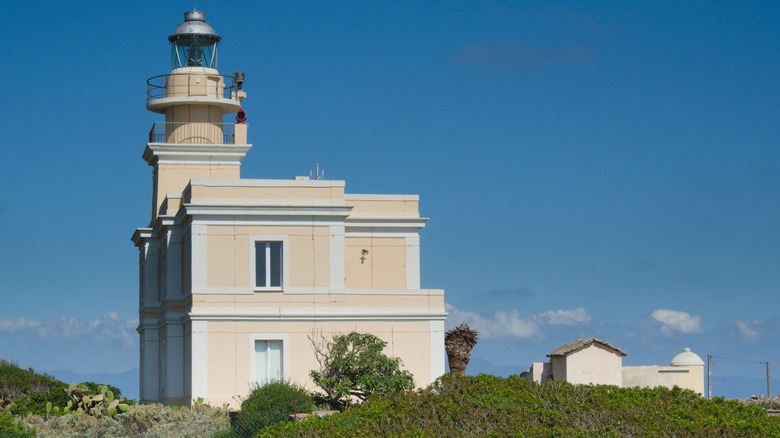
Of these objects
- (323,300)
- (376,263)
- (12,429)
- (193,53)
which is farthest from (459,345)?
Answer: (12,429)

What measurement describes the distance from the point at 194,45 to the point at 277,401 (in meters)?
17.3

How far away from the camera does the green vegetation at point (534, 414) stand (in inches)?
989

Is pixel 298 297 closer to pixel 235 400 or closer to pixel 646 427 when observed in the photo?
pixel 235 400

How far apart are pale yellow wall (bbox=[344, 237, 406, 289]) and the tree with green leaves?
7308 mm

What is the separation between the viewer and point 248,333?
37.4 metres

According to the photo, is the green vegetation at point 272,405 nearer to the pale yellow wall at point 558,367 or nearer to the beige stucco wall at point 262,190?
the beige stucco wall at point 262,190

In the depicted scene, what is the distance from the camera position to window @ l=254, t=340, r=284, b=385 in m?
37.5

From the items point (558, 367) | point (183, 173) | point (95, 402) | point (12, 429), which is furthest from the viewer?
point (183, 173)

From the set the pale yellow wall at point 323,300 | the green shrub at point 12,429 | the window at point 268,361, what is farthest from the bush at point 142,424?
the pale yellow wall at point 323,300

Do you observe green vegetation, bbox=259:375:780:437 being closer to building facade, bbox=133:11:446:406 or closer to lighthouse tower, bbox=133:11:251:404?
building facade, bbox=133:11:446:406

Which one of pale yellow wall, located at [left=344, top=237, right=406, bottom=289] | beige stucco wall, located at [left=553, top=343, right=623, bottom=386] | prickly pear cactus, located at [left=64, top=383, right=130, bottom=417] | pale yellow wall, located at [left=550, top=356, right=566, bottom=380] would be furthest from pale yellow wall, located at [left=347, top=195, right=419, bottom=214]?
prickly pear cactus, located at [left=64, top=383, right=130, bottom=417]

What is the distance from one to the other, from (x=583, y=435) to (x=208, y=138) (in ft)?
77.9

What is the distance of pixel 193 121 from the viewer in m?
45.8

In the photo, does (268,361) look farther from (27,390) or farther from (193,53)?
(193,53)
